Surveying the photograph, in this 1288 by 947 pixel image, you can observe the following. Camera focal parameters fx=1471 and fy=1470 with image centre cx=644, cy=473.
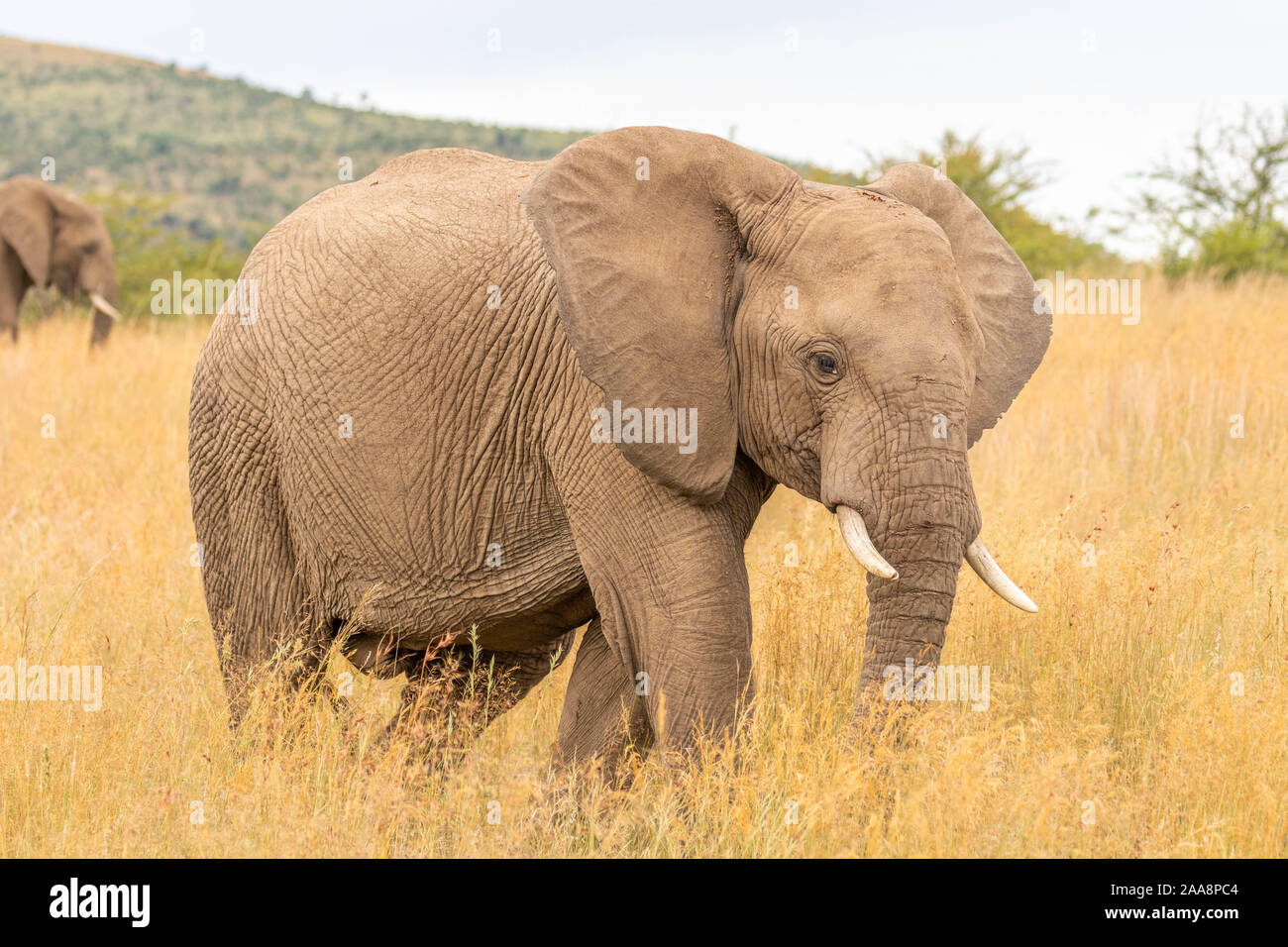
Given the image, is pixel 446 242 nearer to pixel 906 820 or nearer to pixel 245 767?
pixel 245 767

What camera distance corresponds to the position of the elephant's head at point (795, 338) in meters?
3.99

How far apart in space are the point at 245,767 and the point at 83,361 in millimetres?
9872

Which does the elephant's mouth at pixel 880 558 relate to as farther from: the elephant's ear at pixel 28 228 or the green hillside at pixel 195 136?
the green hillside at pixel 195 136

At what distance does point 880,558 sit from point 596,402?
104cm

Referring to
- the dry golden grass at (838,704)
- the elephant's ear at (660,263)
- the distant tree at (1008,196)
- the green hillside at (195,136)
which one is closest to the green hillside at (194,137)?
the green hillside at (195,136)

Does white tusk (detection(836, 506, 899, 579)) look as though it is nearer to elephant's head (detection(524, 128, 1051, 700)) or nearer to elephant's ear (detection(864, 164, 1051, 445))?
elephant's head (detection(524, 128, 1051, 700))

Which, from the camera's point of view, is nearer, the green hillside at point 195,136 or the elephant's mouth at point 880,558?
the elephant's mouth at point 880,558

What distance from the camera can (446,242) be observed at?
4.96m

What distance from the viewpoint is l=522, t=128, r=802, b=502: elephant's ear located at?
423 centimetres

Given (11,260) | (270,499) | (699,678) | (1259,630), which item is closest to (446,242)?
(270,499)

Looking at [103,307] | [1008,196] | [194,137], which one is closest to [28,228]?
[103,307]

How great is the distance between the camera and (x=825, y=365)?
162 inches

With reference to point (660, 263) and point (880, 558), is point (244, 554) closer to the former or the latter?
point (660, 263)

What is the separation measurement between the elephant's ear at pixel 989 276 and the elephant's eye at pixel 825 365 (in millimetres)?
788
